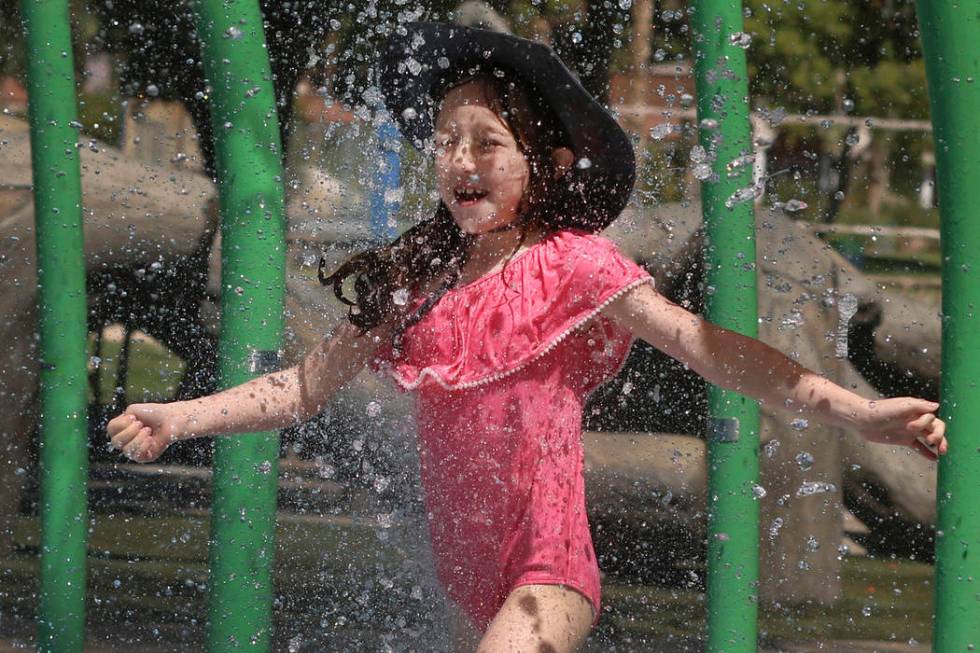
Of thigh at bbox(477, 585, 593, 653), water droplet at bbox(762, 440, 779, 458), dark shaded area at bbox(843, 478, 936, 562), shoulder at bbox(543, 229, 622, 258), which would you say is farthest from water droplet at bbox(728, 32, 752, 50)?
dark shaded area at bbox(843, 478, 936, 562)

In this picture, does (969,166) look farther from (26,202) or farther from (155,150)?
(155,150)

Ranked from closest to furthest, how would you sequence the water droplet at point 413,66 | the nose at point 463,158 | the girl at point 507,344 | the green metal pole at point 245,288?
1. the girl at point 507,344
2. the nose at point 463,158
3. the water droplet at point 413,66
4. the green metal pole at point 245,288

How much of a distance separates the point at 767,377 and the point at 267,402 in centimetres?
81

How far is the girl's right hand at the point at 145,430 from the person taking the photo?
2363 mm

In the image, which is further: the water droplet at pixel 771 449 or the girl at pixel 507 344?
the water droplet at pixel 771 449

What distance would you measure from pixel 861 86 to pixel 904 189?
9.26m

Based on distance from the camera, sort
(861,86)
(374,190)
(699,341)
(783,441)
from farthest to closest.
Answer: (861,86) < (783,441) < (374,190) < (699,341)

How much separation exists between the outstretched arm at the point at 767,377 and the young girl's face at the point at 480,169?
0.26m

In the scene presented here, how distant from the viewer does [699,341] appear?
2.28 metres

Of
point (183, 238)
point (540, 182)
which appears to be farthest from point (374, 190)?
point (540, 182)

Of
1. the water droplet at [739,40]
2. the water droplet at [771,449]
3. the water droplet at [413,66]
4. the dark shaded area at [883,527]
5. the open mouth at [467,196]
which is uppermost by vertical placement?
the water droplet at [739,40]

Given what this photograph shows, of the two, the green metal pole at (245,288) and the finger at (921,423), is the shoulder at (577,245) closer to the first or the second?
the finger at (921,423)

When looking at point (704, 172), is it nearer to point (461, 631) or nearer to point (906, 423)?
point (906, 423)

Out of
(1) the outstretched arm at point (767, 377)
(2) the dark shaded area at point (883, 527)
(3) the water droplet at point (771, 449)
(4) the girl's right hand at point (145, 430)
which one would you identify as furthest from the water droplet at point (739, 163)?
(2) the dark shaded area at point (883, 527)
